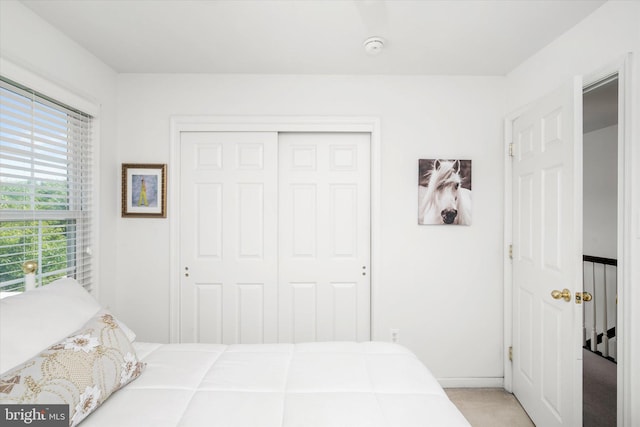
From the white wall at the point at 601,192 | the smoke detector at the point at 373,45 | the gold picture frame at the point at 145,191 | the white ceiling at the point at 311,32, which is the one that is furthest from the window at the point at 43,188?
the white wall at the point at 601,192

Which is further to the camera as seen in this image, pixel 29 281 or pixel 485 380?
pixel 485 380

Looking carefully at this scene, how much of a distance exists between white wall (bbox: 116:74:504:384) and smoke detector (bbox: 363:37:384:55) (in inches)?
19.6

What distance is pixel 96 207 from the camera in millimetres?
2389

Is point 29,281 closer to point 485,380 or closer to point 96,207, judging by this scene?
point 96,207

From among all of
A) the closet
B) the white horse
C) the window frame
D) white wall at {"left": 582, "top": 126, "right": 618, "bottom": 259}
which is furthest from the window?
white wall at {"left": 582, "top": 126, "right": 618, "bottom": 259}

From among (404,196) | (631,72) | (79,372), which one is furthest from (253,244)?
(631,72)

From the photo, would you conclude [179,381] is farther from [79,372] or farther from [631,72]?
[631,72]

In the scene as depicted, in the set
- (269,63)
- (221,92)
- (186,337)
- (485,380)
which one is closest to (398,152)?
(269,63)

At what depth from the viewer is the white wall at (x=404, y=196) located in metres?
2.65

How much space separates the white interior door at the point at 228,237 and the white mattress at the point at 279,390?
39.6 inches

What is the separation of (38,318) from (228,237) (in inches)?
60.0

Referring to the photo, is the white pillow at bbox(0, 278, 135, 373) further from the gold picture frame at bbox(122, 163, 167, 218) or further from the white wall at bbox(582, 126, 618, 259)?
the white wall at bbox(582, 126, 618, 259)

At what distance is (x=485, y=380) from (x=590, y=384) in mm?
887

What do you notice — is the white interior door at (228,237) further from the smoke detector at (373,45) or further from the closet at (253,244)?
the smoke detector at (373,45)
